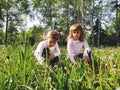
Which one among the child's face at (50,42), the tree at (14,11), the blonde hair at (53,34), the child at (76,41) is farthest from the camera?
the tree at (14,11)

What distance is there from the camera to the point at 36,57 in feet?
16.2

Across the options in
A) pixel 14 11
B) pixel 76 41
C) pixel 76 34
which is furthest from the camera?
pixel 14 11

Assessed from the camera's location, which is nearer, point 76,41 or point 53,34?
point 53,34

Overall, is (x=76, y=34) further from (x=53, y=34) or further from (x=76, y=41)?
(x=53, y=34)

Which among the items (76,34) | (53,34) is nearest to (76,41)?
(76,34)

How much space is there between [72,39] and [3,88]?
4.15 m

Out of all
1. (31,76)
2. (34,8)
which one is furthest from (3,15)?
(31,76)

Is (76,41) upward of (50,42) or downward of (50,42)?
downward

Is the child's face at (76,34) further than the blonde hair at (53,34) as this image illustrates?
Yes

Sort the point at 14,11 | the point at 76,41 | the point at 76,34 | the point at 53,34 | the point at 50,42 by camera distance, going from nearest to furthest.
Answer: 1. the point at 53,34
2. the point at 50,42
3. the point at 76,34
4. the point at 76,41
5. the point at 14,11

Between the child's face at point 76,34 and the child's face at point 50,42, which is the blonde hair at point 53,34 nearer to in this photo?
the child's face at point 50,42

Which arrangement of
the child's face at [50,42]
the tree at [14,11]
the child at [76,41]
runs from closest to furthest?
the child's face at [50,42], the child at [76,41], the tree at [14,11]

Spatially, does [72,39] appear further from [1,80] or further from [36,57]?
[1,80]

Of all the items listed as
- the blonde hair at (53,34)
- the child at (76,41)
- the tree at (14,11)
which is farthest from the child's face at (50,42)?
the tree at (14,11)
